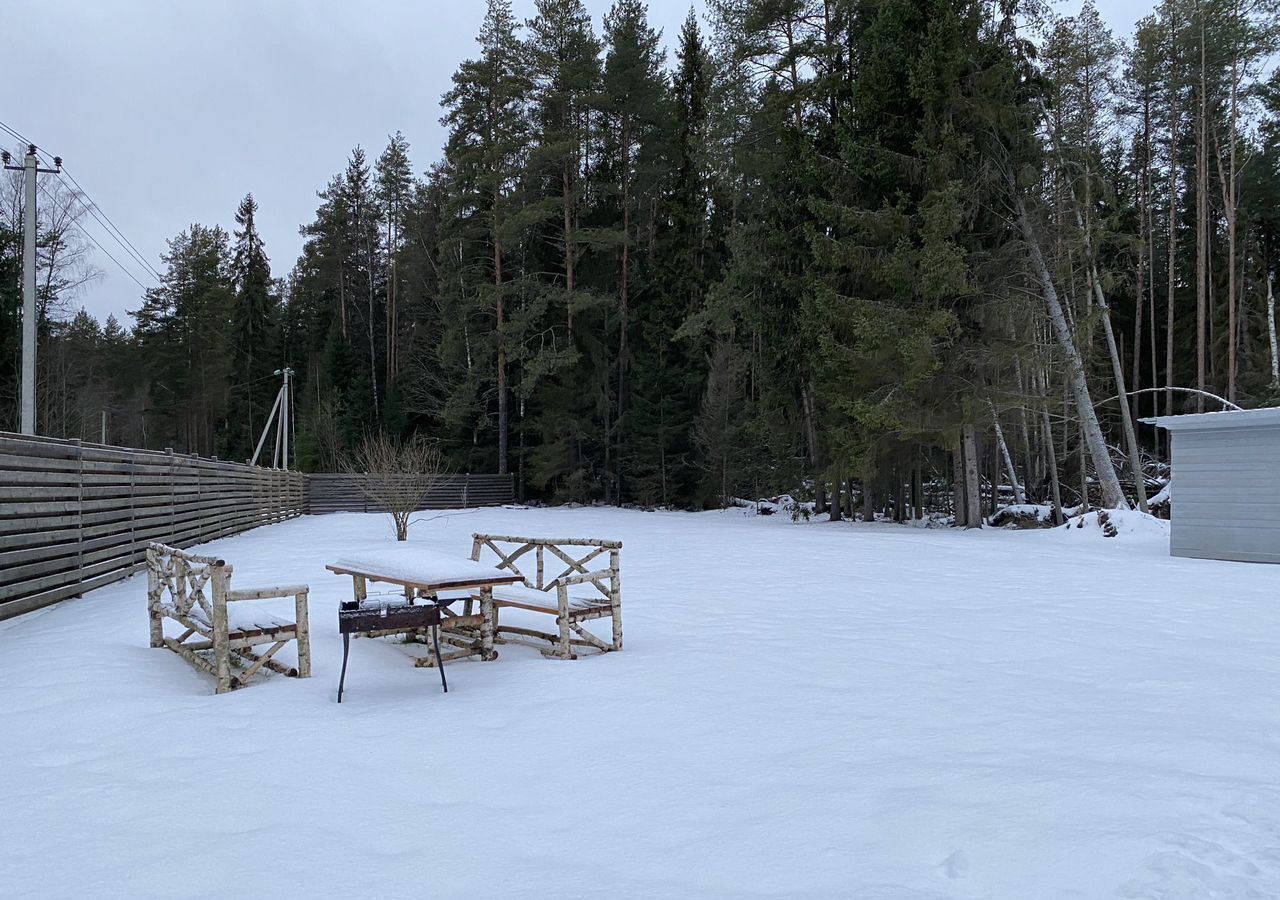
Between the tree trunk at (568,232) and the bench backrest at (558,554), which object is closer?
the bench backrest at (558,554)

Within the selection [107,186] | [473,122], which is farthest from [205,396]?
[473,122]

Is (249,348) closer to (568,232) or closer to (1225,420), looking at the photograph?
(568,232)

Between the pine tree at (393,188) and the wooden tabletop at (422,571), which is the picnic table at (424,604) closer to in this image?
the wooden tabletop at (422,571)

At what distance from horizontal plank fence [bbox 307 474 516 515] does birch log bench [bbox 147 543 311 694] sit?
25119 mm

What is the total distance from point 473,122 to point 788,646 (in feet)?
111

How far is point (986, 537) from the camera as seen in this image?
17328mm

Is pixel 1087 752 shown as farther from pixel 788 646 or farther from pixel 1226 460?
pixel 1226 460

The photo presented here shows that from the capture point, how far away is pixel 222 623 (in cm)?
492

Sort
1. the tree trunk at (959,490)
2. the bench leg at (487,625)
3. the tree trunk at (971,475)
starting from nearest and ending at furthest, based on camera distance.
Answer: the bench leg at (487,625) → the tree trunk at (971,475) → the tree trunk at (959,490)

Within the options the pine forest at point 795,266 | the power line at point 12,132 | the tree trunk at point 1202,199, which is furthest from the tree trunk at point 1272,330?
the power line at point 12,132

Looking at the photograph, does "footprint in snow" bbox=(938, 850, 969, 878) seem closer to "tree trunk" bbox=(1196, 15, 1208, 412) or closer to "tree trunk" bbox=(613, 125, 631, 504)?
"tree trunk" bbox=(1196, 15, 1208, 412)

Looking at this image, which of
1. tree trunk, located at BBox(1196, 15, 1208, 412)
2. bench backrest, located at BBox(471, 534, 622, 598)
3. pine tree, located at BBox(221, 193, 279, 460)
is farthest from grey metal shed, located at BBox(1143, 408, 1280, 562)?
pine tree, located at BBox(221, 193, 279, 460)

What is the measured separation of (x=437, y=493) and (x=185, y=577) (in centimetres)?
2771

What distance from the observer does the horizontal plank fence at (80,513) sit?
729cm
